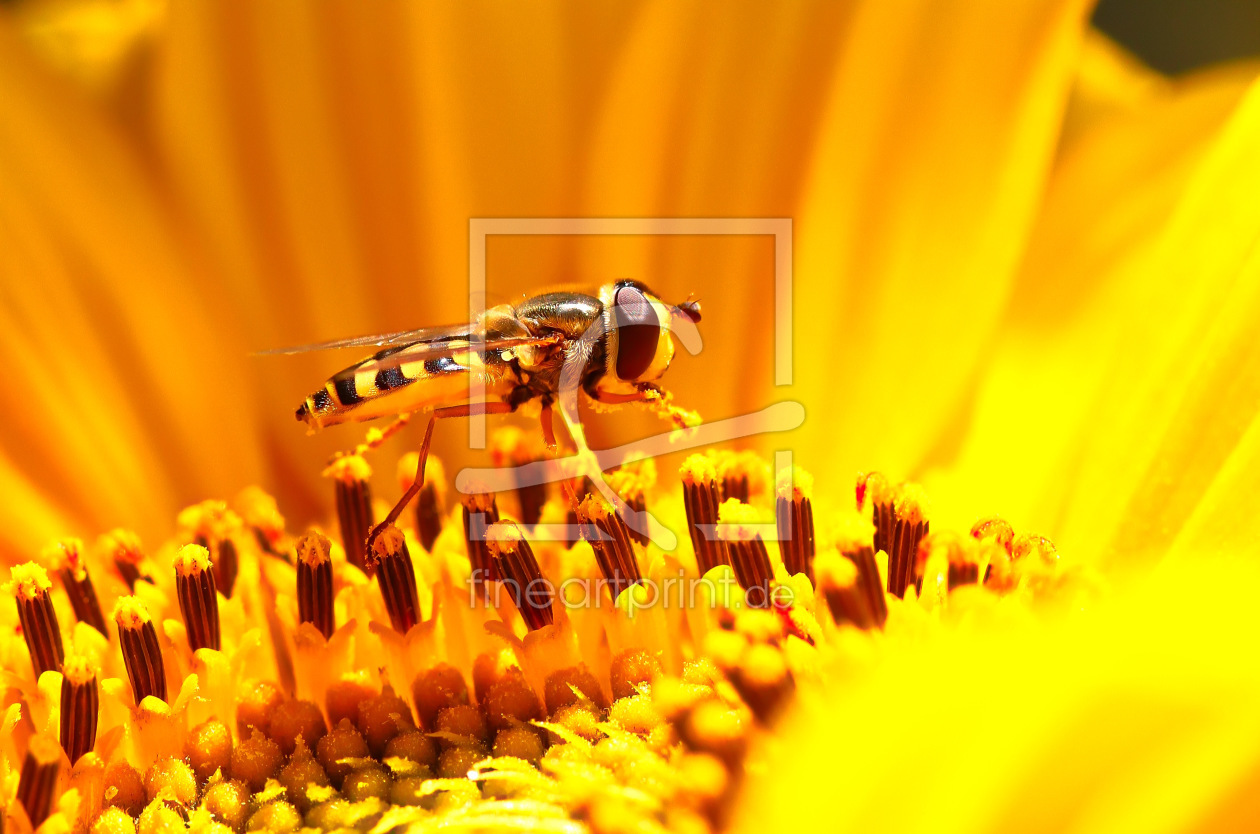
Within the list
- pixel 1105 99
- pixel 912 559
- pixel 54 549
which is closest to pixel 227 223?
pixel 54 549

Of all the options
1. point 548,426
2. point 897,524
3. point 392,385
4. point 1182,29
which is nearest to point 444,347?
point 392,385

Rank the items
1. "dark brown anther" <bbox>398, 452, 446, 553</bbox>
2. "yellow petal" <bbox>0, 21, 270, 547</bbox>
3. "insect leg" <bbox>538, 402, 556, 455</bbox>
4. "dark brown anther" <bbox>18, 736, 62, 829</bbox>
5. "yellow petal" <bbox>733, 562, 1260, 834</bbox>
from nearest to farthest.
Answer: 1. "yellow petal" <bbox>733, 562, 1260, 834</bbox>
2. "dark brown anther" <bbox>18, 736, 62, 829</bbox>
3. "insect leg" <bbox>538, 402, 556, 455</bbox>
4. "dark brown anther" <bbox>398, 452, 446, 553</bbox>
5. "yellow petal" <bbox>0, 21, 270, 547</bbox>

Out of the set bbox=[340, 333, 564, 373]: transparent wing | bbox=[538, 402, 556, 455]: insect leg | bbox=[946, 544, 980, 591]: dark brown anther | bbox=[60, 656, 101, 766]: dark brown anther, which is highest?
bbox=[340, 333, 564, 373]: transparent wing

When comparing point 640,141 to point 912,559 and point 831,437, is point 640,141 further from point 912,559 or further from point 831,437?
point 912,559

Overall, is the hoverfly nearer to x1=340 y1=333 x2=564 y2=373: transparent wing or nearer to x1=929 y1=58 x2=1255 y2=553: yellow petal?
x1=340 y1=333 x2=564 y2=373: transparent wing

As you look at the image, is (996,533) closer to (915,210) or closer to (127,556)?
(915,210)

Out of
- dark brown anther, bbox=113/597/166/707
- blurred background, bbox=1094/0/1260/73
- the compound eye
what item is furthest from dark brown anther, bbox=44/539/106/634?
blurred background, bbox=1094/0/1260/73
